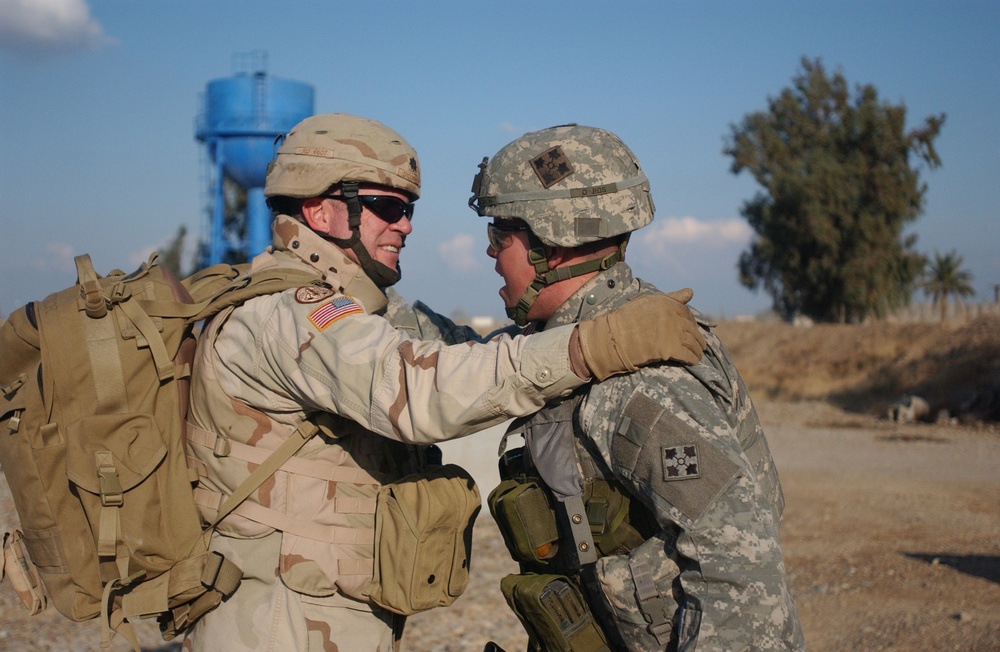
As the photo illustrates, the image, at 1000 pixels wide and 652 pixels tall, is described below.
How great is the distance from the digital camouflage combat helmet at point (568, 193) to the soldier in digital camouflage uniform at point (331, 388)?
0.40 metres

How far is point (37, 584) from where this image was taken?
3223 millimetres

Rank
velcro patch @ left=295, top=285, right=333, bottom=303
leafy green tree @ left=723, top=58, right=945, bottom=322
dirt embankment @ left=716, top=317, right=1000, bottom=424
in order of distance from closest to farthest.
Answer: velcro patch @ left=295, top=285, right=333, bottom=303 < dirt embankment @ left=716, top=317, right=1000, bottom=424 < leafy green tree @ left=723, top=58, right=945, bottom=322

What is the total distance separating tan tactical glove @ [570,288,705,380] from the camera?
8.45 ft

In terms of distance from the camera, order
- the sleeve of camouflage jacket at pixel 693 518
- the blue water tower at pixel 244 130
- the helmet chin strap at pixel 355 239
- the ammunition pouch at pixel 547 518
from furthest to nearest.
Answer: the blue water tower at pixel 244 130 < the helmet chin strap at pixel 355 239 < the ammunition pouch at pixel 547 518 < the sleeve of camouflage jacket at pixel 693 518

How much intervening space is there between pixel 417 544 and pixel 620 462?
740 mm

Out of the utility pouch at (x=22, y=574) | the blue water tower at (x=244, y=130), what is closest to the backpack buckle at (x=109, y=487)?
the utility pouch at (x=22, y=574)

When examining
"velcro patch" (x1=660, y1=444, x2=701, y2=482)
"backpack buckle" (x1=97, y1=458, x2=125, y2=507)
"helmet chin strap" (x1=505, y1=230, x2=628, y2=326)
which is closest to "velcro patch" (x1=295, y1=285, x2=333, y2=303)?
"helmet chin strap" (x1=505, y1=230, x2=628, y2=326)

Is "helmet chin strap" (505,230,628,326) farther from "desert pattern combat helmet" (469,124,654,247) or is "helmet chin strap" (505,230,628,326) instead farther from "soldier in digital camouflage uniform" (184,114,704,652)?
"soldier in digital camouflage uniform" (184,114,704,652)

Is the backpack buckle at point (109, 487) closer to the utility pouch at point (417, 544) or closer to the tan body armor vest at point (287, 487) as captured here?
the tan body armor vest at point (287, 487)

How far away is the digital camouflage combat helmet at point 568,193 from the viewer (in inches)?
117

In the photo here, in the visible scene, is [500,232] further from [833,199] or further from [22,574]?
[833,199]

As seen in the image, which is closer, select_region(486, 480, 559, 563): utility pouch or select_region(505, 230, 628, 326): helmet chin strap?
select_region(486, 480, 559, 563): utility pouch

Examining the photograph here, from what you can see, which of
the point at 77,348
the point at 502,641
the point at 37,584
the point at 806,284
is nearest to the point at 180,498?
the point at 77,348

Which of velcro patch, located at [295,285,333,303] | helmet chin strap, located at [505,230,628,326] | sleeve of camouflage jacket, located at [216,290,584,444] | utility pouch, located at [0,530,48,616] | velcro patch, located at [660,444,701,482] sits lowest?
utility pouch, located at [0,530,48,616]
